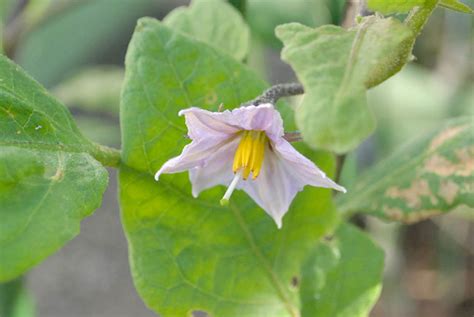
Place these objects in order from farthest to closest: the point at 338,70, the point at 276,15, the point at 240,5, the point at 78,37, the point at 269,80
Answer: the point at 78,37 → the point at 269,80 → the point at 276,15 → the point at 240,5 → the point at 338,70

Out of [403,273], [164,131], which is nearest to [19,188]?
[164,131]

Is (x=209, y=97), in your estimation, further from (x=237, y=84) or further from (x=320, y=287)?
(x=320, y=287)

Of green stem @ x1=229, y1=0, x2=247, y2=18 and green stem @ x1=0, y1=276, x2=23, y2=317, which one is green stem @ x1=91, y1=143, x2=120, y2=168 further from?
green stem @ x1=0, y1=276, x2=23, y2=317

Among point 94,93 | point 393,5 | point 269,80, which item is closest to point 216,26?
point 393,5

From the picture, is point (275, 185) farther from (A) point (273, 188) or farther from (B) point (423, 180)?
(B) point (423, 180)

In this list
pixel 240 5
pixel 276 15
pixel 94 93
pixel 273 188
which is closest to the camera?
pixel 273 188

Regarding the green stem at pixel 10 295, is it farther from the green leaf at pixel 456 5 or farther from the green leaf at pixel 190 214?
the green leaf at pixel 456 5

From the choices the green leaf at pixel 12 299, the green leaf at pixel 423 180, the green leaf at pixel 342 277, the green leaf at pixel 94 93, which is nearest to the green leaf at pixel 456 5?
the green leaf at pixel 423 180

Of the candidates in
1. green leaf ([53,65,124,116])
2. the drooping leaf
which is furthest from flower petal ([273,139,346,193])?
green leaf ([53,65,124,116])
